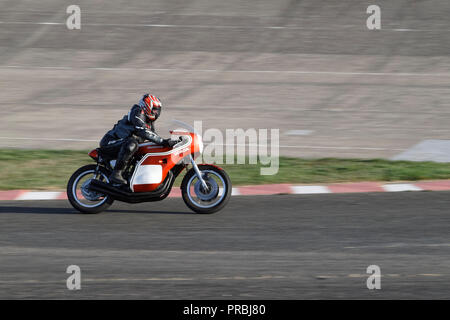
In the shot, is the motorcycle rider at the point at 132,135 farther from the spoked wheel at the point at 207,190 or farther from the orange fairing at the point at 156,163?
the spoked wheel at the point at 207,190

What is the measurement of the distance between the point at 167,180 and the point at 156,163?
10.7 inches

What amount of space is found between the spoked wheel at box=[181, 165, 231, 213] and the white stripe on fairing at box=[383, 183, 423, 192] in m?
3.11

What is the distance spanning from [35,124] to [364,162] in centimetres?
816

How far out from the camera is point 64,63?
2516cm

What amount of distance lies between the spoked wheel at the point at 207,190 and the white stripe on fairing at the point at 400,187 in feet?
10.2

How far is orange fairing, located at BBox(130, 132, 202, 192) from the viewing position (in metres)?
10.3

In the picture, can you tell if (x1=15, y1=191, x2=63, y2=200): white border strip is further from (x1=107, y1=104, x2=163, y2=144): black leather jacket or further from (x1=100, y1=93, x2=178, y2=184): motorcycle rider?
(x1=107, y1=104, x2=163, y2=144): black leather jacket

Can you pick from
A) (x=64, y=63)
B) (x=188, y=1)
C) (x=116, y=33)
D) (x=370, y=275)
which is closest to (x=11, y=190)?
(x=370, y=275)

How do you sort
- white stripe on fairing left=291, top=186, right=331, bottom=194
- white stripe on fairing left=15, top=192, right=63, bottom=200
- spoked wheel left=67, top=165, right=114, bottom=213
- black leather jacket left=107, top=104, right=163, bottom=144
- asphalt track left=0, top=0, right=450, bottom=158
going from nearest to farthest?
black leather jacket left=107, top=104, right=163, bottom=144 → spoked wheel left=67, top=165, right=114, bottom=213 → white stripe on fairing left=15, top=192, right=63, bottom=200 → white stripe on fairing left=291, top=186, right=331, bottom=194 → asphalt track left=0, top=0, right=450, bottom=158

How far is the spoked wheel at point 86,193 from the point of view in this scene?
10438 millimetres

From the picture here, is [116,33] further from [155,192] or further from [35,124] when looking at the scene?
[155,192]

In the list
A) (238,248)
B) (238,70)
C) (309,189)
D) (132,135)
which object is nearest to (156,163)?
(132,135)

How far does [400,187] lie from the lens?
484 inches

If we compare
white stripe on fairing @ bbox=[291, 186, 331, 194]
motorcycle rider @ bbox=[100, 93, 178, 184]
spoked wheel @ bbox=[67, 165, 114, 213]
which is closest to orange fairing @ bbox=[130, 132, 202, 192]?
motorcycle rider @ bbox=[100, 93, 178, 184]
